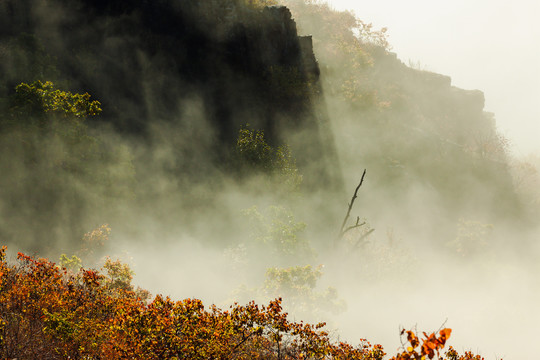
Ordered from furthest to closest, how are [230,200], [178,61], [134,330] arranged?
[178,61], [230,200], [134,330]

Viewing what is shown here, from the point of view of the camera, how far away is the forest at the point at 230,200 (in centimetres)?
830

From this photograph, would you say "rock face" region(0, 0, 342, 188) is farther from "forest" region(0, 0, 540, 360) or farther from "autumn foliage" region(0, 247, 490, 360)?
"autumn foliage" region(0, 247, 490, 360)

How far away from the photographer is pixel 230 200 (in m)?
28.2

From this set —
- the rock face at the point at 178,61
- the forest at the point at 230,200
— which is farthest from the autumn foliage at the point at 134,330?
the rock face at the point at 178,61

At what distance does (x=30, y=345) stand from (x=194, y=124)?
23.8 meters

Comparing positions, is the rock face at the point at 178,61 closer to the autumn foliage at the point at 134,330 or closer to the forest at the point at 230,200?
the forest at the point at 230,200

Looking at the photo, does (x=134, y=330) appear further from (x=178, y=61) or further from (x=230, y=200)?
(x=178, y=61)

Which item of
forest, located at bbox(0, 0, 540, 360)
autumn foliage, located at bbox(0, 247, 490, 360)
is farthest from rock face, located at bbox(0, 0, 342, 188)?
autumn foliage, located at bbox(0, 247, 490, 360)

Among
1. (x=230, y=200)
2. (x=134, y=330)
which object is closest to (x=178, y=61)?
(x=230, y=200)

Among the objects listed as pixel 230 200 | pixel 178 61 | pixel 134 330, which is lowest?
pixel 134 330

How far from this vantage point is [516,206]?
50.0 meters

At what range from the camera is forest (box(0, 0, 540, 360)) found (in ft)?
27.2

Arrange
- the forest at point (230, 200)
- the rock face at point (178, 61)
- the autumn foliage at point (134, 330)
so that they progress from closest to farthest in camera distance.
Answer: the autumn foliage at point (134, 330) < the forest at point (230, 200) < the rock face at point (178, 61)

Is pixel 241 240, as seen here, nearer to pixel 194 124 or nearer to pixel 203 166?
pixel 203 166
